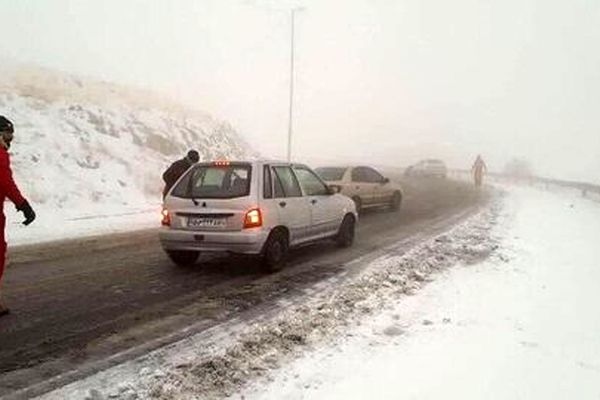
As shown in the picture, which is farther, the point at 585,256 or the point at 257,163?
the point at 585,256

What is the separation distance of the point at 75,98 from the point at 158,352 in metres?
24.5

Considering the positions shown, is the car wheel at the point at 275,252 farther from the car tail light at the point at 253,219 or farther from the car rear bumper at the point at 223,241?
the car tail light at the point at 253,219

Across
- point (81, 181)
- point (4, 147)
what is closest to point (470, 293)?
point (4, 147)

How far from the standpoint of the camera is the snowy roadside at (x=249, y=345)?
16.5 ft

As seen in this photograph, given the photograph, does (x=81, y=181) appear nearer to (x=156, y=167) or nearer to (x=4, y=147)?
(x=156, y=167)

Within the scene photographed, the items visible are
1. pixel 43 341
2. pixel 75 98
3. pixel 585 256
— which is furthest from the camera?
pixel 75 98

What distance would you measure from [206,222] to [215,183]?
0.68 metres

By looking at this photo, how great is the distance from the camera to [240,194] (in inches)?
374

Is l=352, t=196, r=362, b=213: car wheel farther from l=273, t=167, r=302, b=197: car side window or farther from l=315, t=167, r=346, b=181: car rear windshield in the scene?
l=273, t=167, r=302, b=197: car side window

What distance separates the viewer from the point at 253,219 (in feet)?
30.8

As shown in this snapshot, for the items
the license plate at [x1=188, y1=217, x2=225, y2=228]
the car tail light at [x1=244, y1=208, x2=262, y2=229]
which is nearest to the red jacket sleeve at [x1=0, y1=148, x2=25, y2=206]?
the license plate at [x1=188, y1=217, x2=225, y2=228]

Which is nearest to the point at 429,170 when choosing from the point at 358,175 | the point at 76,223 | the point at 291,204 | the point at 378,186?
the point at 378,186

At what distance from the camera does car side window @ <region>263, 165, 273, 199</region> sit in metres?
9.73

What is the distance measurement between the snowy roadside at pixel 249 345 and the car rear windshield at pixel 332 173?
29.7 feet
